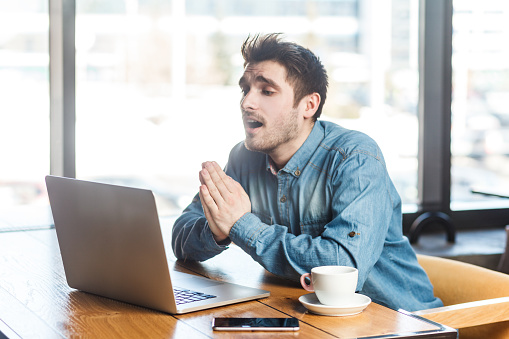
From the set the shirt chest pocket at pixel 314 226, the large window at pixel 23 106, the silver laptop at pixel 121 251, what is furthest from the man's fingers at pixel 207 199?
the large window at pixel 23 106

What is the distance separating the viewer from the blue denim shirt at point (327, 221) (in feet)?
4.89

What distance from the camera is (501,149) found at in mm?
3887

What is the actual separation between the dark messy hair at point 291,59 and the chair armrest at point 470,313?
0.67 meters

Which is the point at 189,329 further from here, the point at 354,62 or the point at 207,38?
the point at 354,62

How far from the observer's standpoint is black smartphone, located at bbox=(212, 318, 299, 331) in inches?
44.5

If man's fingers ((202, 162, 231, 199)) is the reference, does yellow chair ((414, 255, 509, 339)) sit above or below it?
below

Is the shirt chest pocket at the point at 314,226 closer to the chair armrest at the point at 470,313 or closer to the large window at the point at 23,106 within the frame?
the chair armrest at the point at 470,313

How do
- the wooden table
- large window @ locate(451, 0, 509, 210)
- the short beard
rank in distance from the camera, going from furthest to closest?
large window @ locate(451, 0, 509, 210), the short beard, the wooden table

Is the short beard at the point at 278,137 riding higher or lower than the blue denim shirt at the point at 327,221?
higher

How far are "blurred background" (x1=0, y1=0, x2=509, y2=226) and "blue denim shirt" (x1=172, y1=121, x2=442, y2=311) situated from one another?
1299 mm

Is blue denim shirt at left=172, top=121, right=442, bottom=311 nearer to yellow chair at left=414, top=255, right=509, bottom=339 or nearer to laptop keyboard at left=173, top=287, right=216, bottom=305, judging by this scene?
yellow chair at left=414, top=255, right=509, bottom=339

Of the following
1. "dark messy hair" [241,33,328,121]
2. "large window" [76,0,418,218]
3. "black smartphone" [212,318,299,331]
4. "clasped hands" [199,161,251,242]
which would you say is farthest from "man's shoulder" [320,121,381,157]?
"large window" [76,0,418,218]

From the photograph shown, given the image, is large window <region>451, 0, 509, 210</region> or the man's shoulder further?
large window <region>451, 0, 509, 210</region>

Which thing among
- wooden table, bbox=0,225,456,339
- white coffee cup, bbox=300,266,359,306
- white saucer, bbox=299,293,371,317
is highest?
white coffee cup, bbox=300,266,359,306
